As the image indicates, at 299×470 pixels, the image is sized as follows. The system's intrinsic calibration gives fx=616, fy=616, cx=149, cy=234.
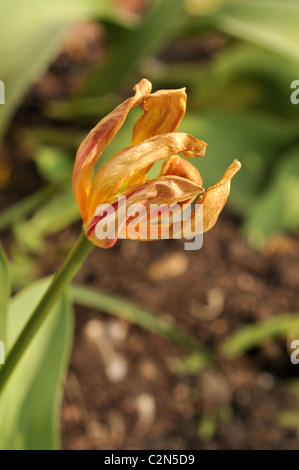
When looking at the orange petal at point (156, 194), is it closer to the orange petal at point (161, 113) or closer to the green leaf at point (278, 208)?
the orange petal at point (161, 113)

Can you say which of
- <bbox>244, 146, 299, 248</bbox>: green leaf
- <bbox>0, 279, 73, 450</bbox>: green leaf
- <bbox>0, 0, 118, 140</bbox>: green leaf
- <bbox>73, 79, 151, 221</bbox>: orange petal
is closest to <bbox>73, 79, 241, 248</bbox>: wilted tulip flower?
<bbox>73, 79, 151, 221</bbox>: orange petal

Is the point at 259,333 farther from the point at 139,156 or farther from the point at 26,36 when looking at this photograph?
the point at 139,156

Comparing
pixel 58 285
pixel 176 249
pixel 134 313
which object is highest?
pixel 176 249

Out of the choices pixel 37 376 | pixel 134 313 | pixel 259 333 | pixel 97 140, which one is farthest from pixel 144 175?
pixel 259 333

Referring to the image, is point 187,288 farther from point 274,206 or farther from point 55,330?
point 55,330

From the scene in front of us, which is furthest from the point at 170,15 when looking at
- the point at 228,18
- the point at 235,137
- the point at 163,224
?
the point at 163,224

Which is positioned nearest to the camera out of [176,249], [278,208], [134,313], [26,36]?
[134,313]

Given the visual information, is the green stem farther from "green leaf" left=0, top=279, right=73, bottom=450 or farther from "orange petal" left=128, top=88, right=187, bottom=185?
"green leaf" left=0, top=279, right=73, bottom=450
